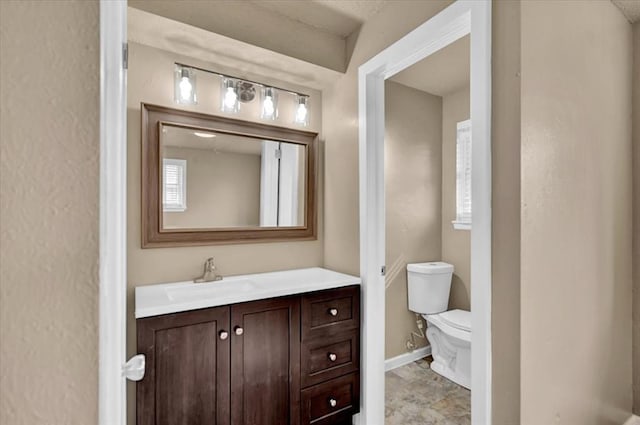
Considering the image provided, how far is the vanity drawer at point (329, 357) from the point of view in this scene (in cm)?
172

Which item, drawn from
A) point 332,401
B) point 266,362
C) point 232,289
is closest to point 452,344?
point 332,401

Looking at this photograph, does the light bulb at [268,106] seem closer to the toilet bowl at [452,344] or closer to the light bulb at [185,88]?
the light bulb at [185,88]

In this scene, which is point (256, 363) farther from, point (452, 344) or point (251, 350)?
point (452, 344)

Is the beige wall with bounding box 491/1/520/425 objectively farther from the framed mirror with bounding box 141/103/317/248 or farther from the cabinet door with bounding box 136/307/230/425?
the framed mirror with bounding box 141/103/317/248

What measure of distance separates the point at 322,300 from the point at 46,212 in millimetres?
1409

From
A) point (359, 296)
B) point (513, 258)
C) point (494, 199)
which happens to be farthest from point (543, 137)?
point (359, 296)

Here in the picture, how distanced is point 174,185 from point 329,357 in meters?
1.30

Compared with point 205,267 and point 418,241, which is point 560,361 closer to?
point 418,241

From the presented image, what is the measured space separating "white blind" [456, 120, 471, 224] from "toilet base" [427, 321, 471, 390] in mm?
994

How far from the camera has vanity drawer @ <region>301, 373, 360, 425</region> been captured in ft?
5.62

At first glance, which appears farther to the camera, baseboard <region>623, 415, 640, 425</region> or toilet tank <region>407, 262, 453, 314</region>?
toilet tank <region>407, 262, 453, 314</region>

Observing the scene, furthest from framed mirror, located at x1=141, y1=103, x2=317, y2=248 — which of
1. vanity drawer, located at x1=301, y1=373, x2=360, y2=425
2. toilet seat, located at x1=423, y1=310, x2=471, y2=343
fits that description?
toilet seat, located at x1=423, y1=310, x2=471, y2=343

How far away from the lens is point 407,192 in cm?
281

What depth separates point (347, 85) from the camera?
214 cm
